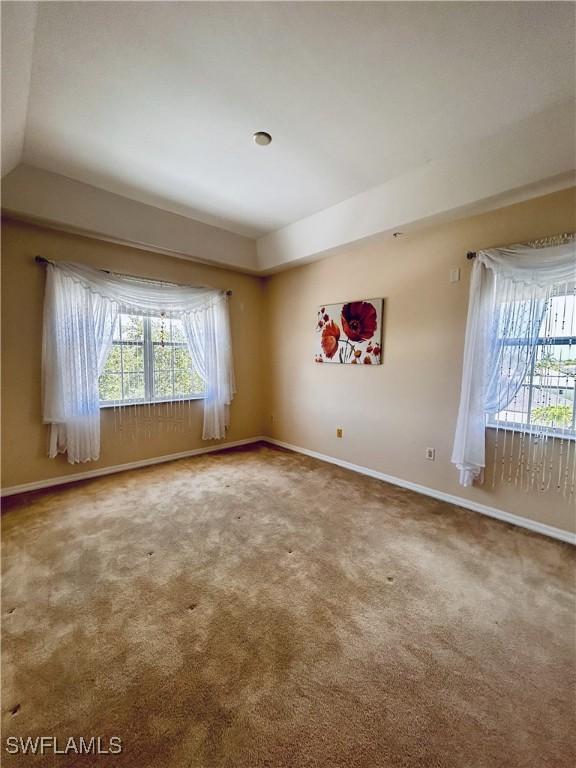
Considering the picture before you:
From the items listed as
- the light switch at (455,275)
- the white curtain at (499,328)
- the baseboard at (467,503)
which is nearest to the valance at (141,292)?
the baseboard at (467,503)

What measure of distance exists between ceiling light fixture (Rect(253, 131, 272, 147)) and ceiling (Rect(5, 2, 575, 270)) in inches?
1.8

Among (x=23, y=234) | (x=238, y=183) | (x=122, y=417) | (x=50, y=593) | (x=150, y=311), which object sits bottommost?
(x=50, y=593)

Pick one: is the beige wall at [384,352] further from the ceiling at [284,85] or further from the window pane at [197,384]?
the ceiling at [284,85]

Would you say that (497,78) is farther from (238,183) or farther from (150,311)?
(150,311)

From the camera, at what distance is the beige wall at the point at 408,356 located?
8.40 feet

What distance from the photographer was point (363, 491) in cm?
315

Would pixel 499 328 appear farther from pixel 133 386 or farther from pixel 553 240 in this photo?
pixel 133 386

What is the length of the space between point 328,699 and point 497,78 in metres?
3.19

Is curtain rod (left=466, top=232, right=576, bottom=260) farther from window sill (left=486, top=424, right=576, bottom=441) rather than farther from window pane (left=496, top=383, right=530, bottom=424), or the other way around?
window sill (left=486, top=424, right=576, bottom=441)

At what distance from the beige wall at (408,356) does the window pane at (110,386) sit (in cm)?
217

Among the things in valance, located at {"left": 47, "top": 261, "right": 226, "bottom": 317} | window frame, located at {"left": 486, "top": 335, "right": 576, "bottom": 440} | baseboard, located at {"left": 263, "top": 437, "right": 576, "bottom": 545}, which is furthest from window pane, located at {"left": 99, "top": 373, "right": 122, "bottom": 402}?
window frame, located at {"left": 486, "top": 335, "right": 576, "bottom": 440}

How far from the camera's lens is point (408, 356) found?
10.5 ft

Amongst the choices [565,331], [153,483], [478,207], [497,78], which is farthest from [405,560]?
[497,78]

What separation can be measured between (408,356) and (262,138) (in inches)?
88.3
